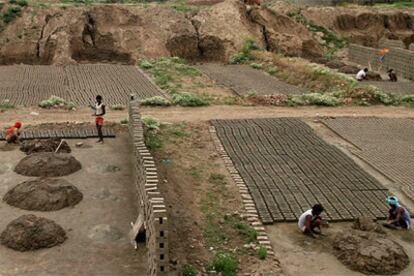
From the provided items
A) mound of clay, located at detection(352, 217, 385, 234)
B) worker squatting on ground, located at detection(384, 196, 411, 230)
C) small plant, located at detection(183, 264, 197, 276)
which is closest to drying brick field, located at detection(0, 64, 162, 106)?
mound of clay, located at detection(352, 217, 385, 234)

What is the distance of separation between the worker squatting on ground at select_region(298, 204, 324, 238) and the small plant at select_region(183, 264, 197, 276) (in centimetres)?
223

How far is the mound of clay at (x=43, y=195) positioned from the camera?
9.77 metres

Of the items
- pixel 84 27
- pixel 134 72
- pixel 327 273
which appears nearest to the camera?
pixel 327 273

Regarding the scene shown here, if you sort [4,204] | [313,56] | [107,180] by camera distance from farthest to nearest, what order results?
[313,56] → [107,180] → [4,204]

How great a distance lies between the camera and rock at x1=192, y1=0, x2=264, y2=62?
28469mm

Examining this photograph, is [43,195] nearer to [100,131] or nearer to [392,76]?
[100,131]

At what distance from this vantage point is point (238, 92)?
64.3ft

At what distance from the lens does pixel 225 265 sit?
8070mm

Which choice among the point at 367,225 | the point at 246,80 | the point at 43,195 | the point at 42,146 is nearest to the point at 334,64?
the point at 246,80

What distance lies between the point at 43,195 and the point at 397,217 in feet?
19.9

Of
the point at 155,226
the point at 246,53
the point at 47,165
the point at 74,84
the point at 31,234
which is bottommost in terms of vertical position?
the point at 74,84

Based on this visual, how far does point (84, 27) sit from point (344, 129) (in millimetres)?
16379

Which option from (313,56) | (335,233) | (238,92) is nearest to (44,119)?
(238,92)

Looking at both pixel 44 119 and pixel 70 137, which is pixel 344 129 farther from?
pixel 44 119
